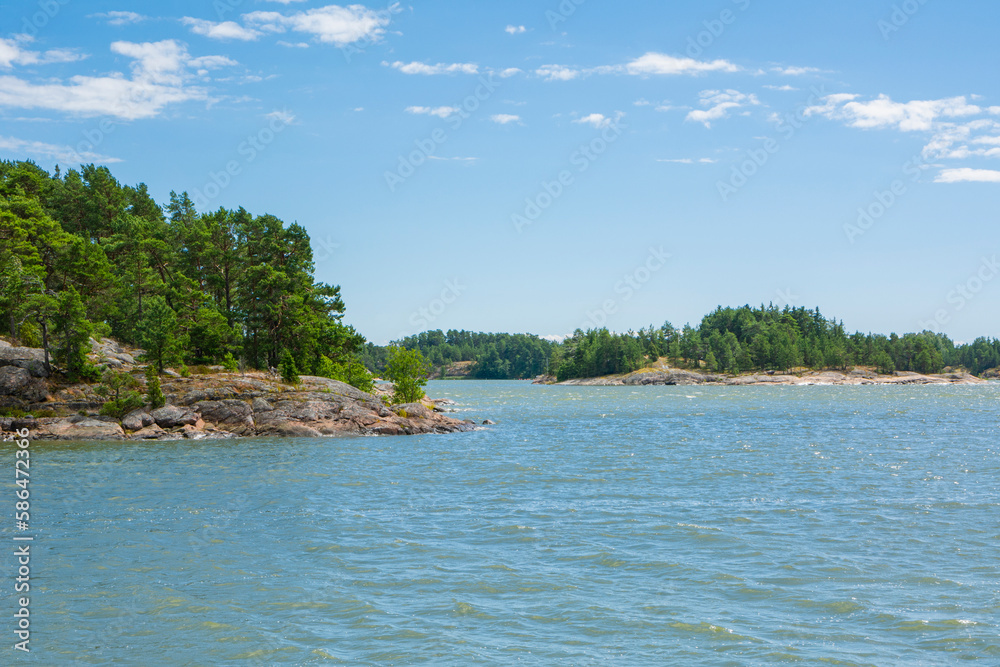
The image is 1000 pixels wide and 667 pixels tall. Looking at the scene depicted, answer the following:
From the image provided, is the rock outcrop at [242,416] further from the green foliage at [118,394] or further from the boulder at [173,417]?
the green foliage at [118,394]

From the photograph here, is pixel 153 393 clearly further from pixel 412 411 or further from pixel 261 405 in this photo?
pixel 412 411

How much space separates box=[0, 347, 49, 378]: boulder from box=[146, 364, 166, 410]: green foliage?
7263 millimetres

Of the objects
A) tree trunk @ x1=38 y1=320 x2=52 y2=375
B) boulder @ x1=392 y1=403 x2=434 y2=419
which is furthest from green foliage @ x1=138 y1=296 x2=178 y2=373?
boulder @ x1=392 y1=403 x2=434 y2=419

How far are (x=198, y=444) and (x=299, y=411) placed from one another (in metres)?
9.18

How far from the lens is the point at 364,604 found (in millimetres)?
15344

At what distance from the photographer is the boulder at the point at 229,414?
54.2 m

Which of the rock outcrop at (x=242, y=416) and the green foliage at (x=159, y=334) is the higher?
the green foliage at (x=159, y=334)

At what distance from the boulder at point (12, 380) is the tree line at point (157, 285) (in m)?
2.73

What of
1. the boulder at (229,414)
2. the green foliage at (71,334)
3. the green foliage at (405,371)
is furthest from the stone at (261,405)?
the green foliage at (405,371)

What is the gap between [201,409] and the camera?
181 feet

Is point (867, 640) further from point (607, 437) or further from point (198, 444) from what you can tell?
point (198, 444)

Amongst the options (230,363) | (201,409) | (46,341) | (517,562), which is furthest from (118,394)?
(517,562)

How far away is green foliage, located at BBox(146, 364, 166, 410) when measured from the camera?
54.2 metres

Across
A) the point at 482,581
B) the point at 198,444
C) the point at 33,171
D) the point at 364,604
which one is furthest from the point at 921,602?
the point at 33,171
